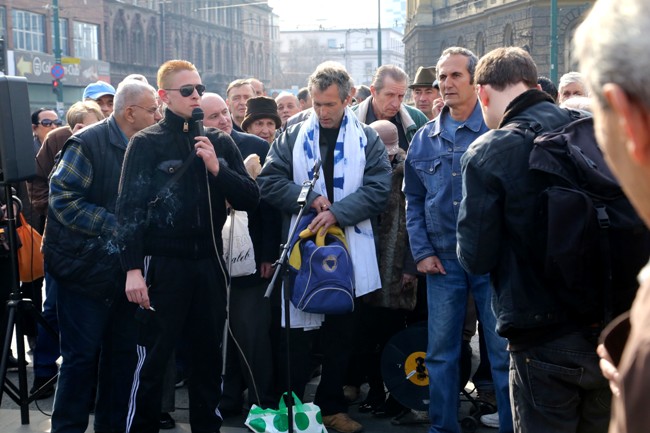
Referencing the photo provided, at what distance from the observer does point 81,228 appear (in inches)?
207

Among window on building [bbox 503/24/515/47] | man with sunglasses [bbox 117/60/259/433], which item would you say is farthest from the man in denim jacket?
window on building [bbox 503/24/515/47]

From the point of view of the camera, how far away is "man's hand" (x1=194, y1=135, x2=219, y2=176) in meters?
4.87

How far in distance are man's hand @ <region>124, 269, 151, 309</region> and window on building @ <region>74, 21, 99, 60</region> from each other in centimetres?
5243

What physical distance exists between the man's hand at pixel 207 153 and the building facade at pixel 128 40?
28.1 meters

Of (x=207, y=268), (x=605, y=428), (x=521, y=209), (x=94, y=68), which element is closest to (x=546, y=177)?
(x=521, y=209)

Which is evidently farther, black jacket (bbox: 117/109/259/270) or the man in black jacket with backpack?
black jacket (bbox: 117/109/259/270)

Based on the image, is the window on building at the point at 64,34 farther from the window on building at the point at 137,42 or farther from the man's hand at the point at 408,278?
the man's hand at the point at 408,278

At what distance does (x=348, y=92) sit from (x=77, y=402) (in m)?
2.48

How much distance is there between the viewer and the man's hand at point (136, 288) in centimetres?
486

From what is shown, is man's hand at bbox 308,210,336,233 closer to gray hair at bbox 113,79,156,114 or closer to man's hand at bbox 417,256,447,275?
man's hand at bbox 417,256,447,275

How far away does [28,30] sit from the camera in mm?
48781

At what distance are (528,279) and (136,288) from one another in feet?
7.11

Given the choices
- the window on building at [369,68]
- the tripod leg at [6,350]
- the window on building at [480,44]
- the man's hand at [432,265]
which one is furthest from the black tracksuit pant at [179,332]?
the window on building at [369,68]

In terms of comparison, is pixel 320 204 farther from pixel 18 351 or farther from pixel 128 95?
pixel 18 351
